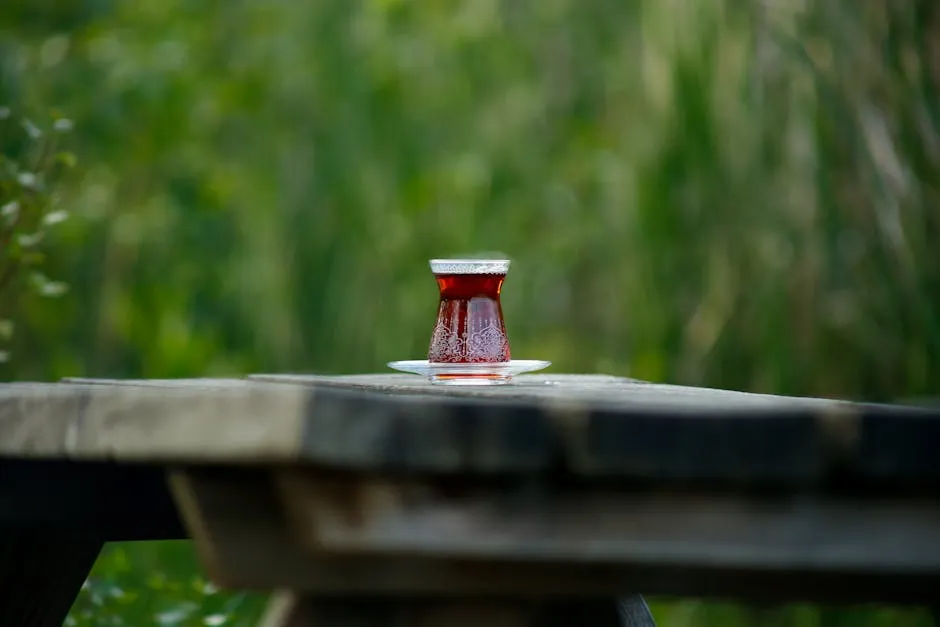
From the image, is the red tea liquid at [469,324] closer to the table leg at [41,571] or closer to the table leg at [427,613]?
the table leg at [41,571]

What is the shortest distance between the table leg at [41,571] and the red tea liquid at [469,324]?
414mm

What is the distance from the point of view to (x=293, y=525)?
36.9 inches

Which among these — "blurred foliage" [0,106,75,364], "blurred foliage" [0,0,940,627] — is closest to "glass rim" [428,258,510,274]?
"blurred foliage" [0,106,75,364]

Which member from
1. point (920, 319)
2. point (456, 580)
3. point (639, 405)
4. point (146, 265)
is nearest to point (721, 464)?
point (639, 405)

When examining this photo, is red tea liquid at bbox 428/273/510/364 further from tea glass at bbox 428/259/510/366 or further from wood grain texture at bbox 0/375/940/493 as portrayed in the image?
wood grain texture at bbox 0/375/940/493

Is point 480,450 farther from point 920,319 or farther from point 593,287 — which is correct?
point 593,287

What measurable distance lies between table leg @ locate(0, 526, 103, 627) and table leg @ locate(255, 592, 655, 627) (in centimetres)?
54

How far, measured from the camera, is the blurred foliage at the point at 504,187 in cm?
309

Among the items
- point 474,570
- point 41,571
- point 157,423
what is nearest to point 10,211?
point 41,571

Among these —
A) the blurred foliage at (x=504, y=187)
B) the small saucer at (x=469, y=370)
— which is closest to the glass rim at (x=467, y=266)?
the small saucer at (x=469, y=370)

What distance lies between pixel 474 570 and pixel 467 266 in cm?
78

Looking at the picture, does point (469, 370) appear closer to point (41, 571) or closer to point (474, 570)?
point (41, 571)

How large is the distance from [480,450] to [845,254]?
239 centimetres

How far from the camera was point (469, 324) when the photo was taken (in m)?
1.66
